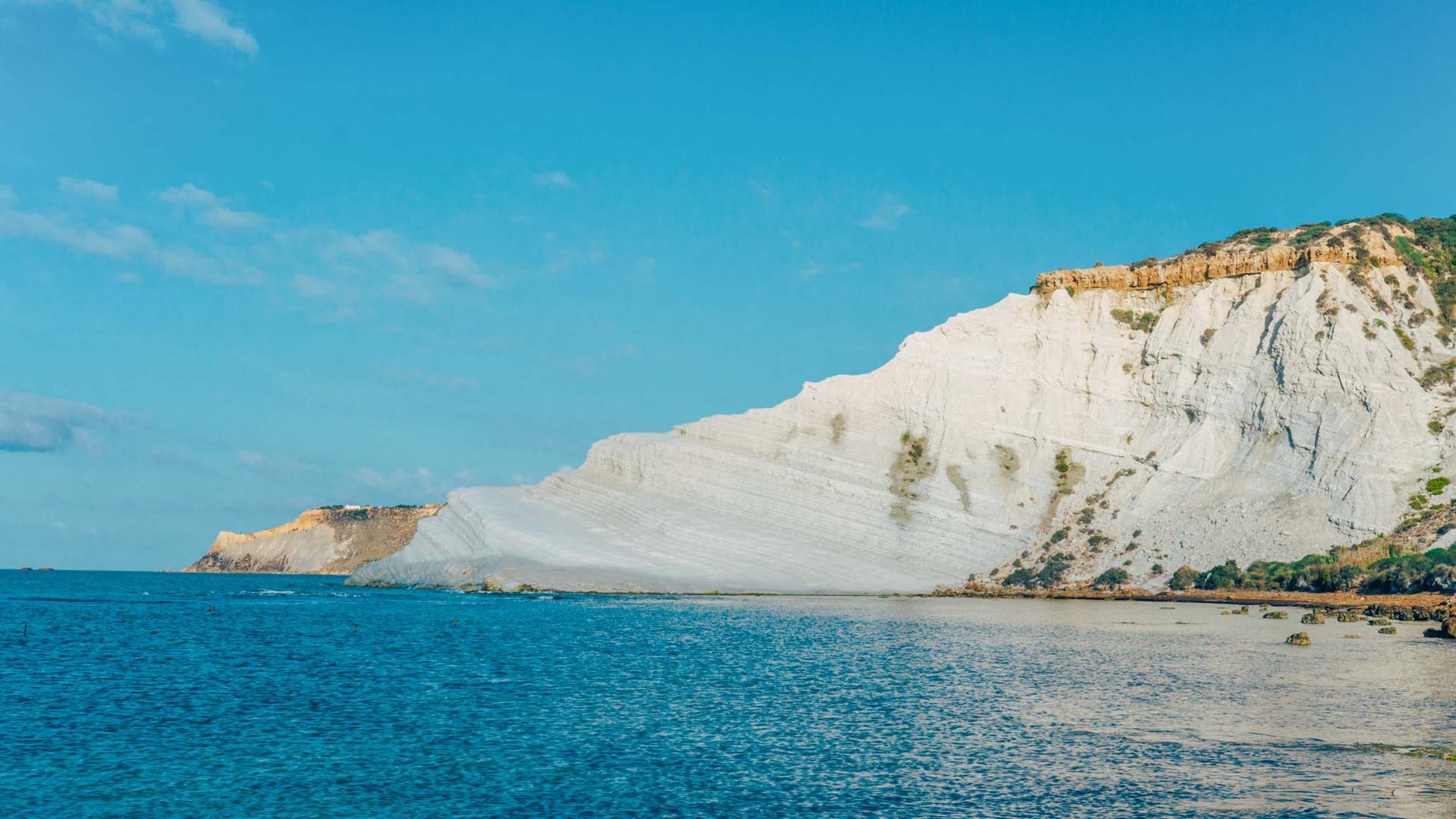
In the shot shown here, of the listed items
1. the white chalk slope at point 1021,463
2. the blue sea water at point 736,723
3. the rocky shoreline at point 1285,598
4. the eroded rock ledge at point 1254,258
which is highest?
the eroded rock ledge at point 1254,258

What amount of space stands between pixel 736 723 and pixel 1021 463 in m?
60.1

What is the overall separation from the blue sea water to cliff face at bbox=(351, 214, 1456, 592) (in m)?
25.9

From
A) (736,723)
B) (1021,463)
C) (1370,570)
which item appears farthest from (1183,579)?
(736,723)

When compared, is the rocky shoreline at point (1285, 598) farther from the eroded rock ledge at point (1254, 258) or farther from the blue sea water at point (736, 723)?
the eroded rock ledge at point (1254, 258)

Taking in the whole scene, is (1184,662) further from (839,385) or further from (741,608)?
(839,385)

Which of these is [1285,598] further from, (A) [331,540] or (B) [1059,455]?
(A) [331,540]

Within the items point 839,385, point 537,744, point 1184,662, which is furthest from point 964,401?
point 537,744

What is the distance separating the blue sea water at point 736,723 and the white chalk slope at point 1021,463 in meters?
25.6

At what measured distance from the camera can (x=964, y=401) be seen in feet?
274

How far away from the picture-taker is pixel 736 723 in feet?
80.0

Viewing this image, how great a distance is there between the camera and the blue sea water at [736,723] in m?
17.6

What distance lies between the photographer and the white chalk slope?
7150cm

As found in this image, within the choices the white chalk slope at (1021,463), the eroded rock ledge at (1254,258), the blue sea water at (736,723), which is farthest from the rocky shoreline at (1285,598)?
the eroded rock ledge at (1254,258)

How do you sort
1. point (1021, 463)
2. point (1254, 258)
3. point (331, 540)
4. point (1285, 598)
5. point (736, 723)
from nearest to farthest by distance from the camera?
point (736, 723) < point (1285, 598) < point (1021, 463) < point (1254, 258) < point (331, 540)
